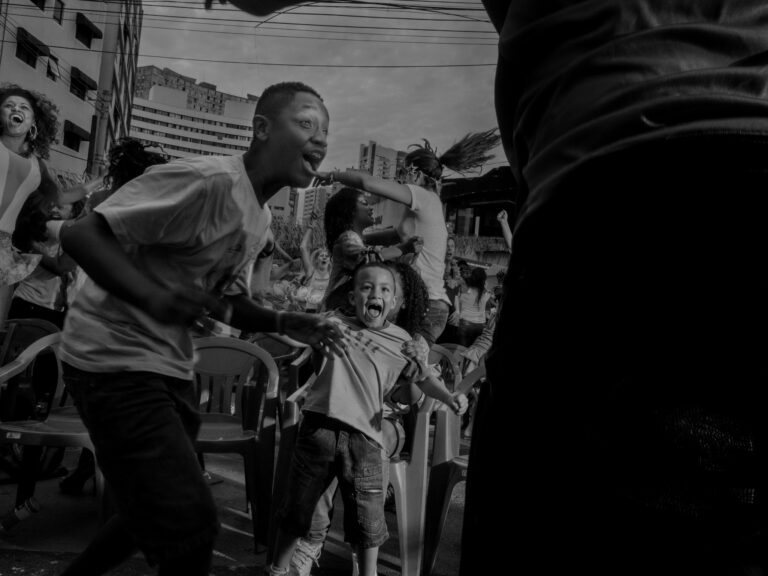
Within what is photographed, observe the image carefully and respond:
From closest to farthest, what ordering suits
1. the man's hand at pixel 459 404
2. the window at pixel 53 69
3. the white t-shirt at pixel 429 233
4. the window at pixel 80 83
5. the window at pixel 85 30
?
the man's hand at pixel 459 404
the white t-shirt at pixel 429 233
the window at pixel 53 69
the window at pixel 85 30
the window at pixel 80 83

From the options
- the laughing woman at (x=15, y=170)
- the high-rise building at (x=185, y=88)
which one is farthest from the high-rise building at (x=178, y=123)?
the laughing woman at (x=15, y=170)

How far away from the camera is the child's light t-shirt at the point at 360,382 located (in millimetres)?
2898

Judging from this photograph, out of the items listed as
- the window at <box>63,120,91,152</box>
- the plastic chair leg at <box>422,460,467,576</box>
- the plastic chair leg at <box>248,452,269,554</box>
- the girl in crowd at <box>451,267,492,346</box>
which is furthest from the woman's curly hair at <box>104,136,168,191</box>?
the window at <box>63,120,91,152</box>

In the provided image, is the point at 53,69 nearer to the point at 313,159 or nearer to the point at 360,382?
the point at 360,382

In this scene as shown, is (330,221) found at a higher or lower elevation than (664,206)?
higher

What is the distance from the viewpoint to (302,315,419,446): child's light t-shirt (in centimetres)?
290

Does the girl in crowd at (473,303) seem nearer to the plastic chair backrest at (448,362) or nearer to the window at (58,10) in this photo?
the plastic chair backrest at (448,362)

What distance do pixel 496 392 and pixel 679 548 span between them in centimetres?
28

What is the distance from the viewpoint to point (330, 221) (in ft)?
14.2

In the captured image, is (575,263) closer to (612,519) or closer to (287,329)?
(612,519)

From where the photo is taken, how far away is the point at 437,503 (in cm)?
315

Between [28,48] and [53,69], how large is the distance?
3.44 m

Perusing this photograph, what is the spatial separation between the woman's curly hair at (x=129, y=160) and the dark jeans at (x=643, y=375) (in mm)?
3200


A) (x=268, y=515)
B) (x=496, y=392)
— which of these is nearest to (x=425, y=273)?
(x=268, y=515)
